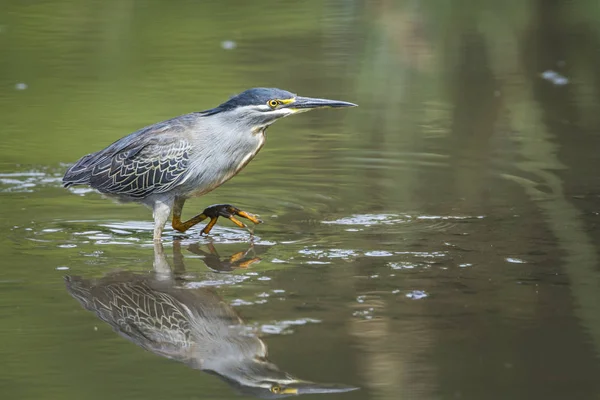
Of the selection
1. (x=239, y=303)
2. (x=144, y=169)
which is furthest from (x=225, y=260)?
(x=144, y=169)

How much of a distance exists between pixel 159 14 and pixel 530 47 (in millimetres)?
5146

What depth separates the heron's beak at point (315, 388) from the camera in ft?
14.2

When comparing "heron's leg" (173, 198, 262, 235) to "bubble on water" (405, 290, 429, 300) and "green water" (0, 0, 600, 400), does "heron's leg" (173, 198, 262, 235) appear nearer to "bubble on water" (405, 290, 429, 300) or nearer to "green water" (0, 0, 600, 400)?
"green water" (0, 0, 600, 400)

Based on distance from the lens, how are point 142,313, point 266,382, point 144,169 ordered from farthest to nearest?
1. point 144,169
2. point 142,313
3. point 266,382

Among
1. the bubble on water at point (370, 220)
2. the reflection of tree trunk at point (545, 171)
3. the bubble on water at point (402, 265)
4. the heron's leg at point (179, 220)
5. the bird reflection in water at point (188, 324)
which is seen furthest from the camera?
the heron's leg at point (179, 220)

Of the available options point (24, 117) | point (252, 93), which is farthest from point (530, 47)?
point (252, 93)

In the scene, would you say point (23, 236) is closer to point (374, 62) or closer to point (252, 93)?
point (252, 93)

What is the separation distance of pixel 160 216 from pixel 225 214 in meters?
0.42

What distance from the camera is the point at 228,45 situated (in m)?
14.3

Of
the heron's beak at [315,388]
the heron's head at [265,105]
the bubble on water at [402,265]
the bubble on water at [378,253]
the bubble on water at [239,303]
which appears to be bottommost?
the bubble on water at [378,253]

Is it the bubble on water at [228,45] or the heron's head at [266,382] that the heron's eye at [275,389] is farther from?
the bubble on water at [228,45]

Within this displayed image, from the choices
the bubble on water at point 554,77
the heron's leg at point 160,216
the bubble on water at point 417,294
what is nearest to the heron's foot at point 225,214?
the heron's leg at point 160,216

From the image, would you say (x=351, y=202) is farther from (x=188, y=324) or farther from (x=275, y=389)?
(x=275, y=389)

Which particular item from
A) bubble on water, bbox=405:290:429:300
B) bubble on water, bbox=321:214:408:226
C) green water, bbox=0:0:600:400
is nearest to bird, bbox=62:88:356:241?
green water, bbox=0:0:600:400
